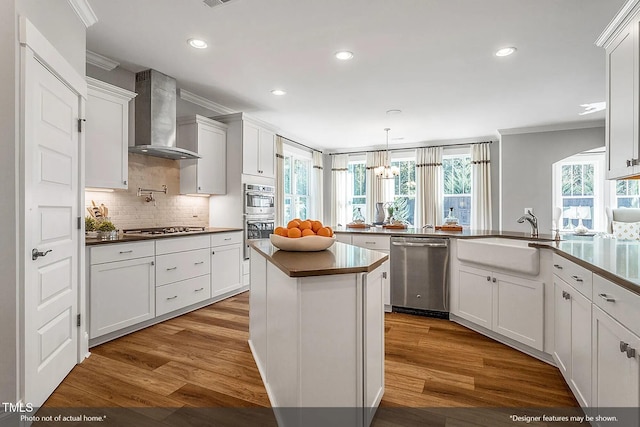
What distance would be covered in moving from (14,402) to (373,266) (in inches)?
77.1

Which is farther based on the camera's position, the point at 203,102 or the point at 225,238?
the point at 203,102

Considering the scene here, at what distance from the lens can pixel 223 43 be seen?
3094 mm

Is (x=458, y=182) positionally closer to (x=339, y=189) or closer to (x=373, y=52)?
(x=339, y=189)

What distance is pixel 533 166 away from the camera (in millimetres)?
6168

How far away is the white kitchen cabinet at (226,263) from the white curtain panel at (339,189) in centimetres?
394

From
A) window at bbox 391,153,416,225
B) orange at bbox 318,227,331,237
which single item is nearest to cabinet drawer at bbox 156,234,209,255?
orange at bbox 318,227,331,237

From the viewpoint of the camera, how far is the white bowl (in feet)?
6.68

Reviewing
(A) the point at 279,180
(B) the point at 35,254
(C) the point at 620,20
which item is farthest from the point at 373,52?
(A) the point at 279,180

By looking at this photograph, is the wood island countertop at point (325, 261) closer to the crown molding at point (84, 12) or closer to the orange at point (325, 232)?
the orange at point (325, 232)

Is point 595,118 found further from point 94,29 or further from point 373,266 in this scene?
point 94,29

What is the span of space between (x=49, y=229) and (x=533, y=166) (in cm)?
690

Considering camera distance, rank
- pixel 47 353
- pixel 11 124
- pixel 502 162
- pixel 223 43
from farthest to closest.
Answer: pixel 502 162, pixel 223 43, pixel 47 353, pixel 11 124

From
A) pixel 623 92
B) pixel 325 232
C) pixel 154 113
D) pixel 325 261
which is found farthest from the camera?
pixel 154 113

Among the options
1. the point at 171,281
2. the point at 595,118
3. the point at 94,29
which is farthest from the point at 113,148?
the point at 595,118
